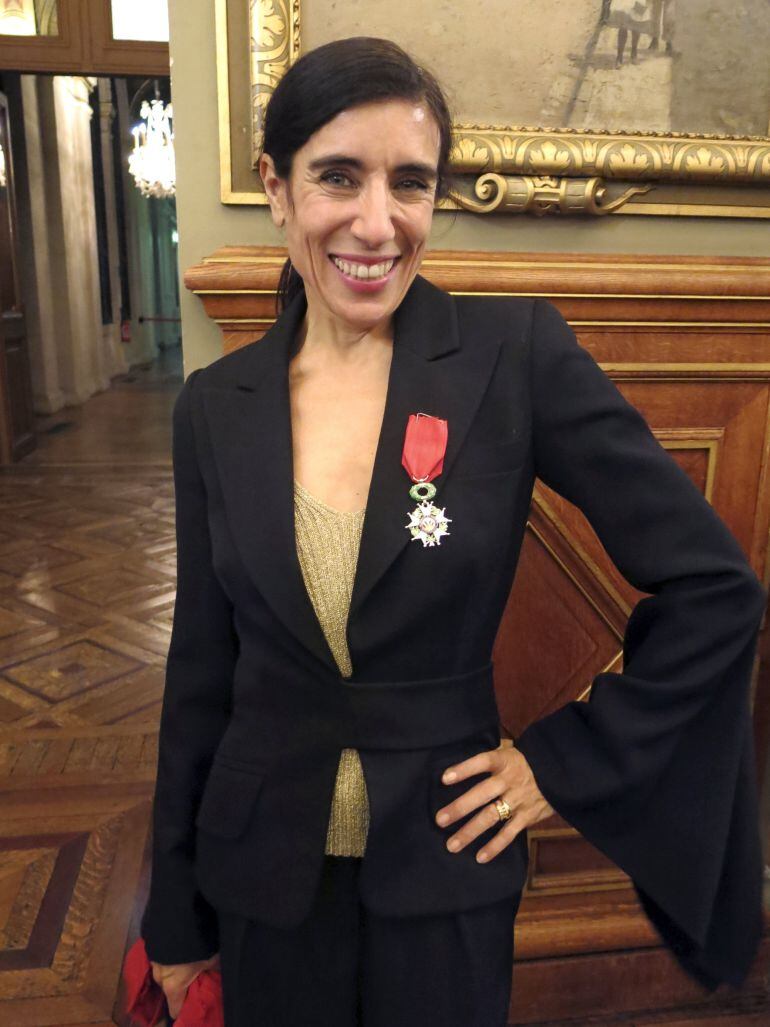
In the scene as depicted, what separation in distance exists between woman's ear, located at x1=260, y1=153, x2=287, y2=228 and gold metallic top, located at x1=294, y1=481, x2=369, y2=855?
308mm

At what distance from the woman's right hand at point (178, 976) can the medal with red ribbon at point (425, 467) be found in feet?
2.18

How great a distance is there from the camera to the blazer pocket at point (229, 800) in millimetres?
984

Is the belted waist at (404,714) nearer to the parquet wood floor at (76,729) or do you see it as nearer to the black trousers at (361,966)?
the black trousers at (361,966)

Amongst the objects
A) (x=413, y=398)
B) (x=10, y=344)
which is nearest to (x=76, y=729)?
(x=413, y=398)

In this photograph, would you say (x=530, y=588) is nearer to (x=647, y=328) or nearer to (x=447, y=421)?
(x=647, y=328)

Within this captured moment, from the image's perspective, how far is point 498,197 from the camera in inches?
60.2

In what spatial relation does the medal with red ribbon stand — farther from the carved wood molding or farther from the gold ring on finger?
the carved wood molding

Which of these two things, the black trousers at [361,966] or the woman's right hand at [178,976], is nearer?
the black trousers at [361,966]

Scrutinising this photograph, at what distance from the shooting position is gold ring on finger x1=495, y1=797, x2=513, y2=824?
954 mm

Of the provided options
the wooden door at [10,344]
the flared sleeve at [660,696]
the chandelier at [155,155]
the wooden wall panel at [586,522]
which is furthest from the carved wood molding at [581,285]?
the chandelier at [155,155]

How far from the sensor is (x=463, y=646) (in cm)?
96

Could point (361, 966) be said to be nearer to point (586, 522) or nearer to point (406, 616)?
point (406, 616)

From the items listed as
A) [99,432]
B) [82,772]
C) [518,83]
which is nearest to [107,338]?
[99,432]

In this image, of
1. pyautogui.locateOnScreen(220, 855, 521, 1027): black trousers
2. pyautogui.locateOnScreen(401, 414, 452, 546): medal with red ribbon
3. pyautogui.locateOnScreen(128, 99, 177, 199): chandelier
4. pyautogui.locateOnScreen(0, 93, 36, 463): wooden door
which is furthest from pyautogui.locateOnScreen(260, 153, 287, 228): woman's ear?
Answer: pyautogui.locateOnScreen(128, 99, 177, 199): chandelier
